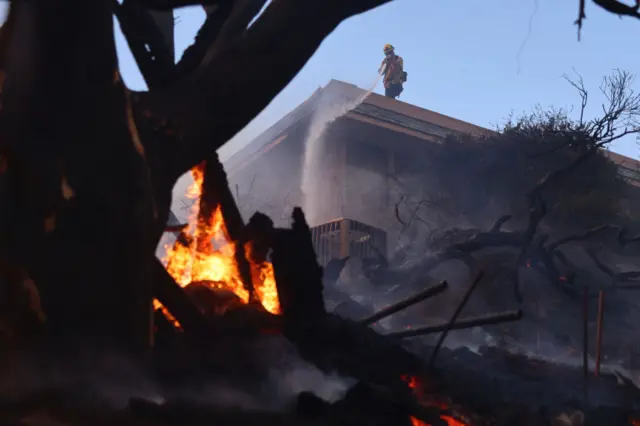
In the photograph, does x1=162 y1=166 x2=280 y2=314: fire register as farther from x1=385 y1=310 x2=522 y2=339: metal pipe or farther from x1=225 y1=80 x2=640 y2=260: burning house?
x1=225 y1=80 x2=640 y2=260: burning house

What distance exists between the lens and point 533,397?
5.95m

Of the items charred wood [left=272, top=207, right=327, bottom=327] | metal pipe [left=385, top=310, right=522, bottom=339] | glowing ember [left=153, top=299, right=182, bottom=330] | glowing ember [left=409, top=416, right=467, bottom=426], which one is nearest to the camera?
glowing ember [left=409, top=416, right=467, bottom=426]

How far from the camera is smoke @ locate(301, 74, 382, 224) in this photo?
1895 centimetres

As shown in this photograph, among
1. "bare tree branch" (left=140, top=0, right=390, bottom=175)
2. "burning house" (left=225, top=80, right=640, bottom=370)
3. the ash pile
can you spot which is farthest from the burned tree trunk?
"burning house" (left=225, top=80, right=640, bottom=370)

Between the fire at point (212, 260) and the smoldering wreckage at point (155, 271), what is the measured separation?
29 mm

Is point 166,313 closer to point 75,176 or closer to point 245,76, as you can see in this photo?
point 75,176

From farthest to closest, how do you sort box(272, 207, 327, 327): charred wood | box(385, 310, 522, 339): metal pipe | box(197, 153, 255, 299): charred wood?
box(197, 153, 255, 299): charred wood → box(272, 207, 327, 327): charred wood → box(385, 310, 522, 339): metal pipe

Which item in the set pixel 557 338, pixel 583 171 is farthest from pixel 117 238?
pixel 583 171

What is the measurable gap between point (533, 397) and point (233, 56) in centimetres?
440

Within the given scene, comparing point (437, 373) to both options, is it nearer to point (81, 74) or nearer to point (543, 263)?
point (81, 74)

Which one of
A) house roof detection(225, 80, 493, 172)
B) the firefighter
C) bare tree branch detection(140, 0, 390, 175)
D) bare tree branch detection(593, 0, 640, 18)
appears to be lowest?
bare tree branch detection(140, 0, 390, 175)

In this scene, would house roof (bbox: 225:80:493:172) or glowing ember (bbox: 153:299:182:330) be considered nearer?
glowing ember (bbox: 153:299:182:330)

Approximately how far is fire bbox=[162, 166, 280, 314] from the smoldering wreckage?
0.03 metres

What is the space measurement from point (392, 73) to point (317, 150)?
6010 millimetres
